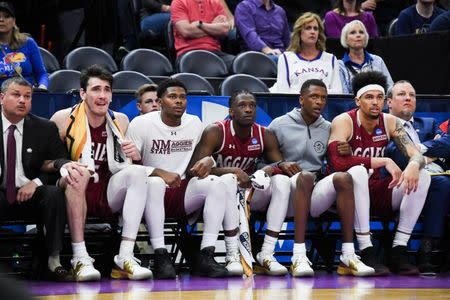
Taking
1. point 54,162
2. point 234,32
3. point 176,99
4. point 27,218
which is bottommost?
point 27,218

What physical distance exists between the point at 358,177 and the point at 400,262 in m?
0.85

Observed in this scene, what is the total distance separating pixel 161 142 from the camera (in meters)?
6.77

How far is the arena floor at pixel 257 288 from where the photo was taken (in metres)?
5.16

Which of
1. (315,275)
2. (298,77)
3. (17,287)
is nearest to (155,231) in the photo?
(315,275)

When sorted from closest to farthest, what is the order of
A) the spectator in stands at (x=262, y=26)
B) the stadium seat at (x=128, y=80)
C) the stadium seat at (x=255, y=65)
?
the stadium seat at (x=128, y=80) → the stadium seat at (x=255, y=65) → the spectator in stands at (x=262, y=26)

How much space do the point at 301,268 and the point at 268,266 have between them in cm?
31

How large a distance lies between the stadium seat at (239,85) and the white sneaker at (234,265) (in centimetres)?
242

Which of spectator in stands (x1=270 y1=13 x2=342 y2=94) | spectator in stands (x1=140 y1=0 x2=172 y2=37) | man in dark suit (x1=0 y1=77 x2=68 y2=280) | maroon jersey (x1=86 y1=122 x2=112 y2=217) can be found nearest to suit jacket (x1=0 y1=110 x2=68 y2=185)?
man in dark suit (x1=0 y1=77 x2=68 y2=280)

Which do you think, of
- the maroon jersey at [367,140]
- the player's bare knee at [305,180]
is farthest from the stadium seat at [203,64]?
the player's bare knee at [305,180]

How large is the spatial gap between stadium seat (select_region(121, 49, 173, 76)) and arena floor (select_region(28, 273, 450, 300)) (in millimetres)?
3531

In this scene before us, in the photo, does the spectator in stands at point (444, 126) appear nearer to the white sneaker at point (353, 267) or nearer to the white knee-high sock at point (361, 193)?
the white knee-high sock at point (361, 193)

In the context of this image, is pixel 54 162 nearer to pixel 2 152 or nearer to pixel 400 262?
pixel 2 152

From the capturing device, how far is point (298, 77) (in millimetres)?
8766

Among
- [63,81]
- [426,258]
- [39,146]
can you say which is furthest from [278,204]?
[63,81]
